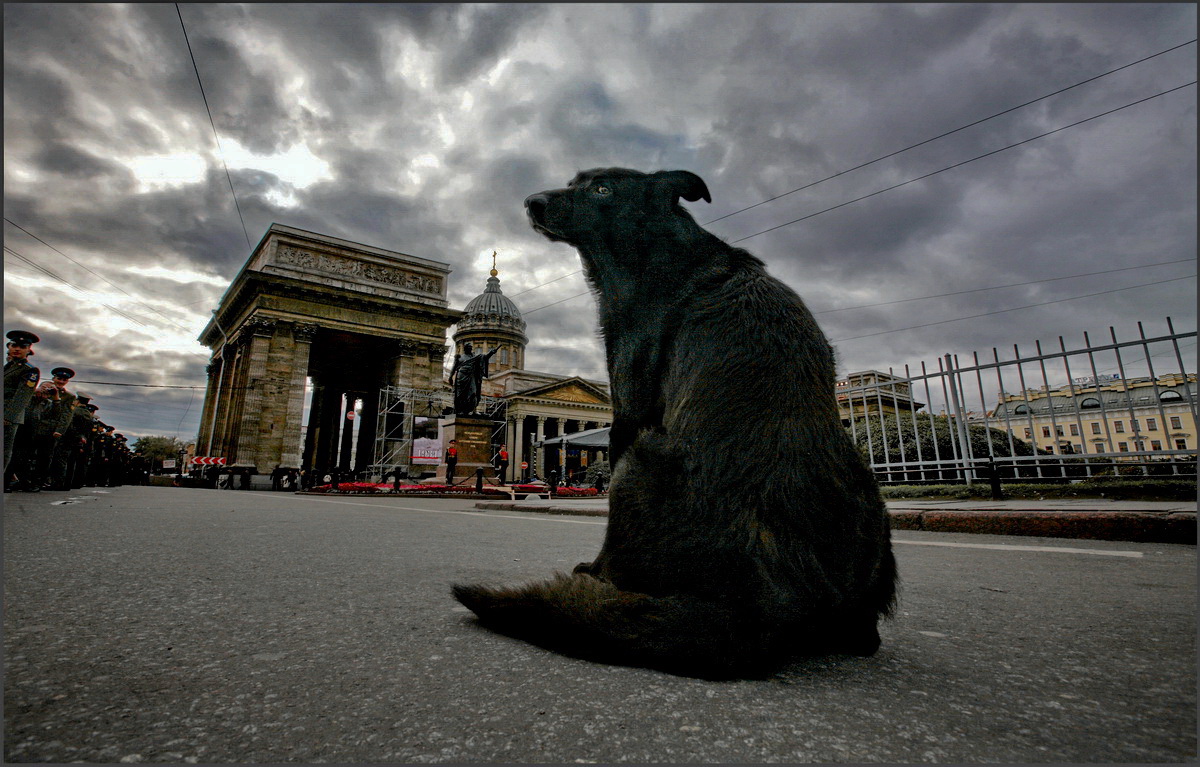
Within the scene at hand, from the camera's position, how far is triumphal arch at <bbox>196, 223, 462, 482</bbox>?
2823 centimetres

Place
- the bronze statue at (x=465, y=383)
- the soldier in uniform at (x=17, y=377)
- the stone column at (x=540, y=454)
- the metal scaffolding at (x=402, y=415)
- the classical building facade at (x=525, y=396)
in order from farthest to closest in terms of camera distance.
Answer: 1. the stone column at (x=540, y=454)
2. the classical building facade at (x=525, y=396)
3. the metal scaffolding at (x=402, y=415)
4. the bronze statue at (x=465, y=383)
5. the soldier in uniform at (x=17, y=377)

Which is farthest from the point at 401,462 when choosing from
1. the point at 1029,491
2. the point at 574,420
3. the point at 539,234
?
the point at 539,234

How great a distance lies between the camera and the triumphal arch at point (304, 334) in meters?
28.2

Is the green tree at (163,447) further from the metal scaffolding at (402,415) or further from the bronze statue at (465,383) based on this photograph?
the bronze statue at (465,383)

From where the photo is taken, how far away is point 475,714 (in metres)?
0.94

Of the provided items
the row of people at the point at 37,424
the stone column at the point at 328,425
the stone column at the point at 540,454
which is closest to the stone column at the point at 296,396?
the stone column at the point at 328,425

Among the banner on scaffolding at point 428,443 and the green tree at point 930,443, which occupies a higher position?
the banner on scaffolding at point 428,443

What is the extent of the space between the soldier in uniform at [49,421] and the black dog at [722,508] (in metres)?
10.8

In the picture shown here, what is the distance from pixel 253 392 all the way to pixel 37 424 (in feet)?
68.8

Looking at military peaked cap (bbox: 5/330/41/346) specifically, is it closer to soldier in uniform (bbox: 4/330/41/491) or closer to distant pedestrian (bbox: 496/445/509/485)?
soldier in uniform (bbox: 4/330/41/491)

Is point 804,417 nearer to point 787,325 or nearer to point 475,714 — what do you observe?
point 787,325

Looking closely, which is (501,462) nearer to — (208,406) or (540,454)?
(208,406)

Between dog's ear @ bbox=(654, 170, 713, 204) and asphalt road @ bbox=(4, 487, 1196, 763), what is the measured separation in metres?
1.17

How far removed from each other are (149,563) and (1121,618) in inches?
128
